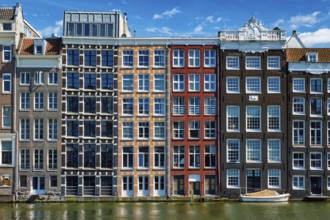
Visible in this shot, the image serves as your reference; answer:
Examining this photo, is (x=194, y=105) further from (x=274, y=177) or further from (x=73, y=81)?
(x=73, y=81)

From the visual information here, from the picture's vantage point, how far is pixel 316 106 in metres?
60.9

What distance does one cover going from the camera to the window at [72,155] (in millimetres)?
60125

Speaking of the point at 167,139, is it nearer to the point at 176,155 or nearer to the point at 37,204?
the point at 176,155

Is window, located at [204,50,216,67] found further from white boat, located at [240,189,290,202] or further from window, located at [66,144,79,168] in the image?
window, located at [66,144,79,168]

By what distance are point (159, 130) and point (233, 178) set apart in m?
9.68

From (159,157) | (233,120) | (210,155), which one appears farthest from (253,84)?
(159,157)

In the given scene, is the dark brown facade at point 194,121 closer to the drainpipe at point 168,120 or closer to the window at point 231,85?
the drainpipe at point 168,120

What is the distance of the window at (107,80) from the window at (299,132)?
68.0 ft

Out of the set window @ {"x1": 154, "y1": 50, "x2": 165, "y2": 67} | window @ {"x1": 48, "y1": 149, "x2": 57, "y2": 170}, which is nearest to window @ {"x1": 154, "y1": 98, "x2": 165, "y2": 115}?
window @ {"x1": 154, "y1": 50, "x2": 165, "y2": 67}

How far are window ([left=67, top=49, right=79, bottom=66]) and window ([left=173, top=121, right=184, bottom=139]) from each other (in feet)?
42.1

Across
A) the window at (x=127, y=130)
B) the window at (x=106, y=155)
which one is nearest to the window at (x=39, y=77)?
the window at (x=106, y=155)

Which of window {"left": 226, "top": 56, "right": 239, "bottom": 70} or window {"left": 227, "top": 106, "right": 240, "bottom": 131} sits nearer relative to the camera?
window {"left": 227, "top": 106, "right": 240, "bottom": 131}

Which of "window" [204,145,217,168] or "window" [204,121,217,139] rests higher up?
"window" [204,121,217,139]

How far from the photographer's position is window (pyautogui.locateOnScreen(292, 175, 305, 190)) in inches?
2367
